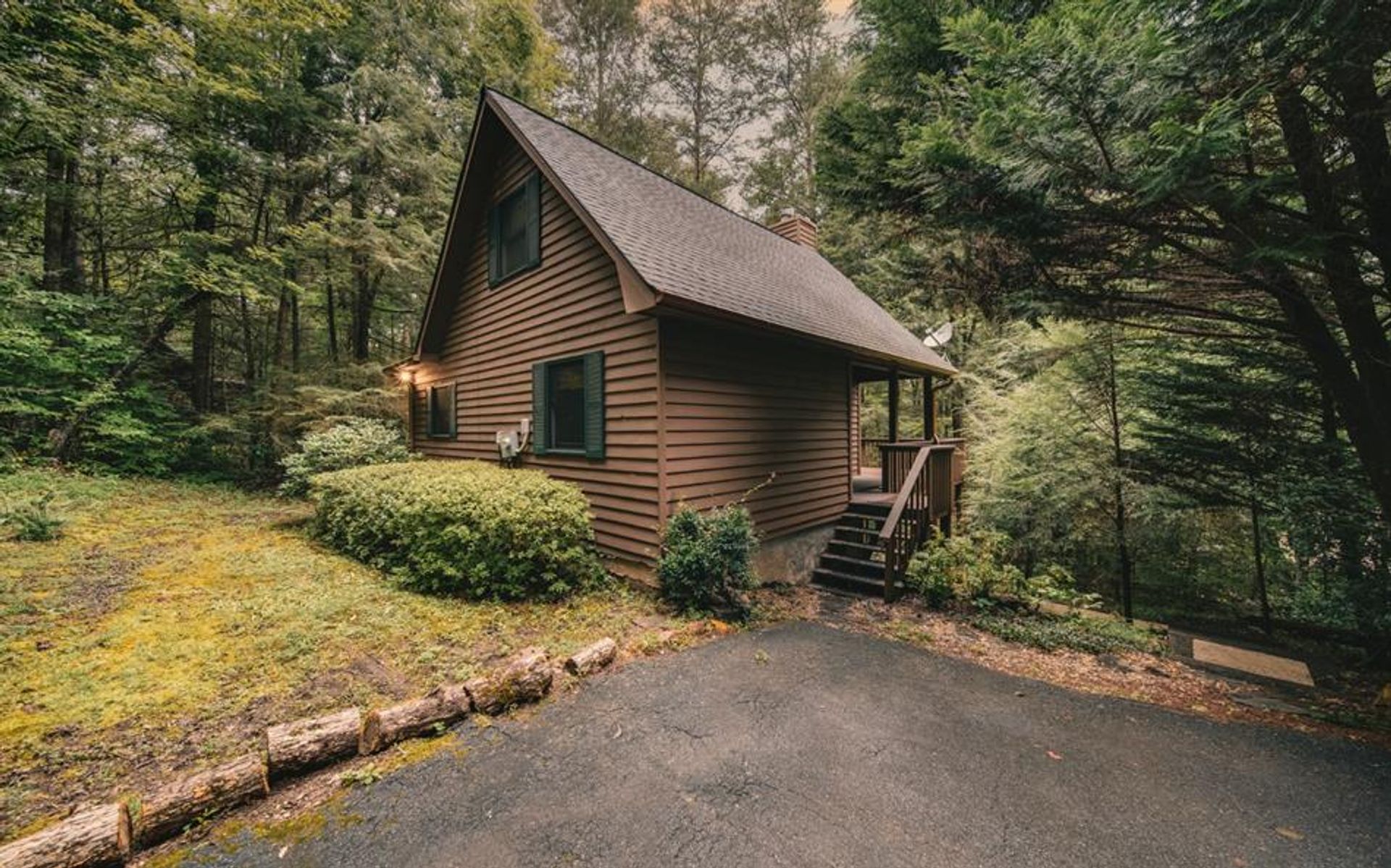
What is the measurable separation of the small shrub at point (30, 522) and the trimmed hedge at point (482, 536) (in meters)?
3.43

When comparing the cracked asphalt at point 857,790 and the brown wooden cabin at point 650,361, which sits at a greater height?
the brown wooden cabin at point 650,361

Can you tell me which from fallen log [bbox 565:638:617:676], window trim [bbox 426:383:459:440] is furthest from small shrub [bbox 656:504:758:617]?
window trim [bbox 426:383:459:440]

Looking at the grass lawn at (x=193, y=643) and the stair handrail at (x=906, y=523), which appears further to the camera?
the stair handrail at (x=906, y=523)

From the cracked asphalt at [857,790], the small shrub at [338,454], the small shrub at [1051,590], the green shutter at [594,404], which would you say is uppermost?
the green shutter at [594,404]

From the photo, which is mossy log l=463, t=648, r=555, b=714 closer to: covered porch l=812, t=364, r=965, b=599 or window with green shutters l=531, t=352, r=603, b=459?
window with green shutters l=531, t=352, r=603, b=459

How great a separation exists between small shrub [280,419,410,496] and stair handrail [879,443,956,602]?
8.32 meters

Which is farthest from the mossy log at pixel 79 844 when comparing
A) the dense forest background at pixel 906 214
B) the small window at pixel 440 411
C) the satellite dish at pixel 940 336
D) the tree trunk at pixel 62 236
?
the tree trunk at pixel 62 236

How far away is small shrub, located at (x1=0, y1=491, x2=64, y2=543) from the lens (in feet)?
19.2

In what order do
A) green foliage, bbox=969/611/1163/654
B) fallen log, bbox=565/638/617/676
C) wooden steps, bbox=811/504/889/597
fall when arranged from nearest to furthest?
fallen log, bbox=565/638/617/676
green foliage, bbox=969/611/1163/654
wooden steps, bbox=811/504/889/597

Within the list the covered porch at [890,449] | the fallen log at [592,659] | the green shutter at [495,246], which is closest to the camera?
the fallen log at [592,659]

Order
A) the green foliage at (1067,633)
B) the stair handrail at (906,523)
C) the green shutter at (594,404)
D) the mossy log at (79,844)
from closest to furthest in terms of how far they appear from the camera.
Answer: the mossy log at (79,844) < the green foliage at (1067,633) < the stair handrail at (906,523) < the green shutter at (594,404)

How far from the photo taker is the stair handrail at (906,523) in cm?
585

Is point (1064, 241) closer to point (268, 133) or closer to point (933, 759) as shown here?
point (933, 759)

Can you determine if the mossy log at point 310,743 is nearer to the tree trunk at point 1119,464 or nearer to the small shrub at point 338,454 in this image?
the small shrub at point 338,454
